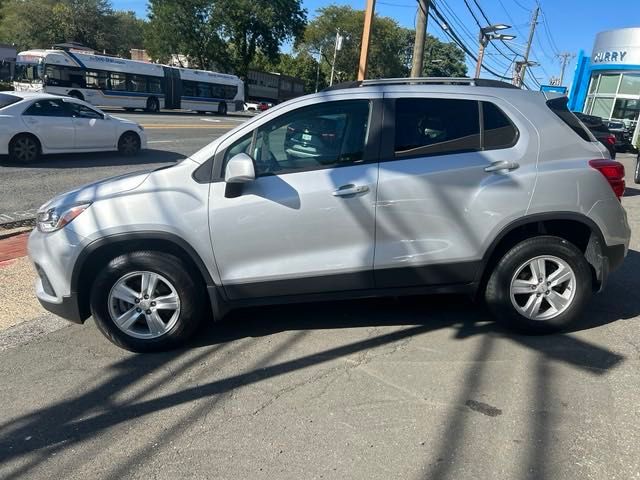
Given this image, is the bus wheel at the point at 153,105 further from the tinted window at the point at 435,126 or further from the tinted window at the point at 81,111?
the tinted window at the point at 435,126

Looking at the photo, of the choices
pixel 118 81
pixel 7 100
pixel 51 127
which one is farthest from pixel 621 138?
pixel 118 81

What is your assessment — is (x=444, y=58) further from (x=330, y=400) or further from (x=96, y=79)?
(x=330, y=400)

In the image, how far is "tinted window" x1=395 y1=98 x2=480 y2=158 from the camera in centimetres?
413

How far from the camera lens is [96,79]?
32844 mm

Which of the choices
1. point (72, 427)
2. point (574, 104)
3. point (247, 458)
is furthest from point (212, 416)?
point (574, 104)

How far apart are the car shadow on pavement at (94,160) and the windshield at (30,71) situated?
19.7m

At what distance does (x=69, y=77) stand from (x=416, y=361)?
33034 mm

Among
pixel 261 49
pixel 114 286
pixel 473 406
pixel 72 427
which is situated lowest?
pixel 72 427

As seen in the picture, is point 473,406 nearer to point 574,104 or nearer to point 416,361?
point 416,361

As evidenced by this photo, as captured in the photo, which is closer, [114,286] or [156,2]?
[114,286]

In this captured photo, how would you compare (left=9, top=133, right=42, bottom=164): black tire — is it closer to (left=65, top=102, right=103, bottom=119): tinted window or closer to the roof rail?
(left=65, top=102, right=103, bottom=119): tinted window

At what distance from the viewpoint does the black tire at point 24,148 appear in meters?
11.9

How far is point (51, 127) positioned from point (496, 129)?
1111cm

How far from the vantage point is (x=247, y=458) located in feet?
9.59
